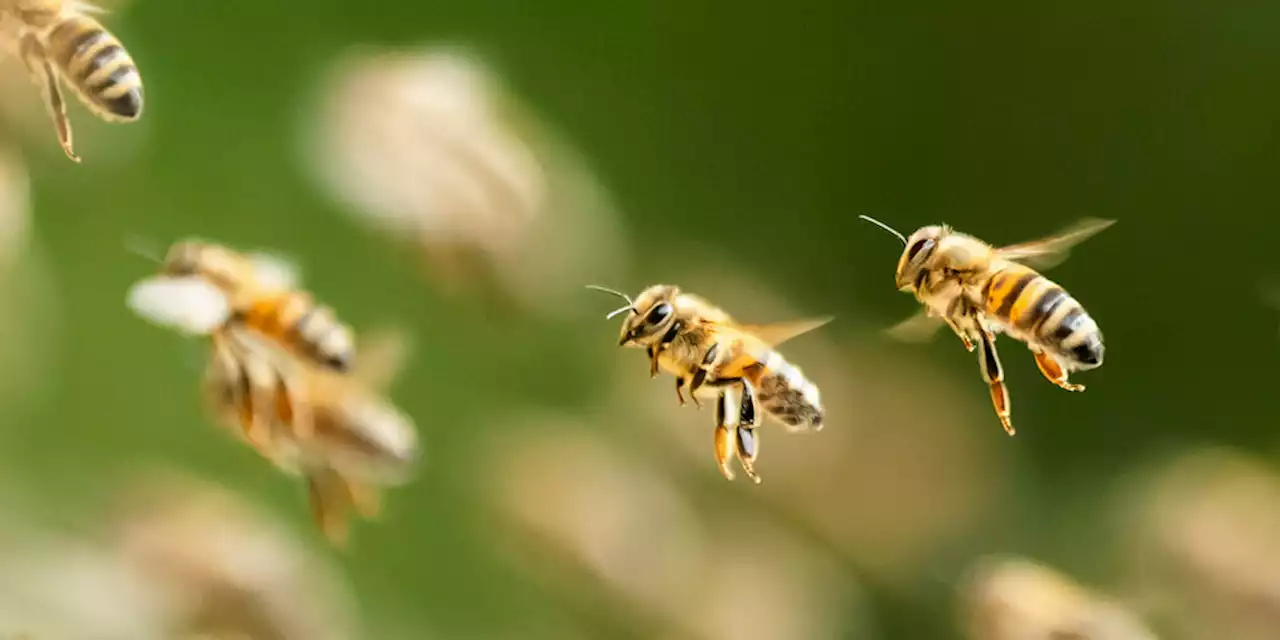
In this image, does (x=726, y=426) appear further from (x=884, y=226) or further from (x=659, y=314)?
(x=884, y=226)

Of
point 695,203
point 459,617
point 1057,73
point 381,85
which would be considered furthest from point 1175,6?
point 459,617

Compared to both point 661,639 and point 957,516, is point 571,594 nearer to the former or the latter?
point 661,639

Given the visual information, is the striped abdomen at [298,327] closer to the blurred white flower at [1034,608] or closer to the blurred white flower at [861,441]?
the blurred white flower at [861,441]

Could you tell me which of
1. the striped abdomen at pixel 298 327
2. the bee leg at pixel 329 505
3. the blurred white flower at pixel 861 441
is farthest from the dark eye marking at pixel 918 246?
the bee leg at pixel 329 505

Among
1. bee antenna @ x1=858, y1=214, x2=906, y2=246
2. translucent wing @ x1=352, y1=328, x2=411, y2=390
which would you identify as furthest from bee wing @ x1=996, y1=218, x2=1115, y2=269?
translucent wing @ x1=352, y1=328, x2=411, y2=390

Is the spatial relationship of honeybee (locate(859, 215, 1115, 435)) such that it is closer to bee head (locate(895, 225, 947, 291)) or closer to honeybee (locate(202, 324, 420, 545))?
bee head (locate(895, 225, 947, 291))

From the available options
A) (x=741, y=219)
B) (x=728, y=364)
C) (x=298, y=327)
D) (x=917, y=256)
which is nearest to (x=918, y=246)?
(x=917, y=256)
